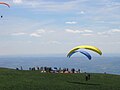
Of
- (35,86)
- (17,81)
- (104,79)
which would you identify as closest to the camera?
(35,86)

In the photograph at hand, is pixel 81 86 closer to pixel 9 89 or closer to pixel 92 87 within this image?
pixel 92 87

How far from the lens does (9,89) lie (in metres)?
43.3

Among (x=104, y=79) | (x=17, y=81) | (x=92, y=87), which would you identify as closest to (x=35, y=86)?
(x=17, y=81)

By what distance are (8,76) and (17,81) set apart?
4910mm

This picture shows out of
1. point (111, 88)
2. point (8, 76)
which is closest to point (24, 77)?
point (8, 76)

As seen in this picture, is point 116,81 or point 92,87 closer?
point 92,87

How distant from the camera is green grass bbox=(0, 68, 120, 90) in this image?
46.4 metres

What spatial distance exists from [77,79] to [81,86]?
863 centimetres

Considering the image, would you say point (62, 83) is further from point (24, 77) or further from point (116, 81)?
point (116, 81)

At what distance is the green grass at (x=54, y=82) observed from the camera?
46.4 meters

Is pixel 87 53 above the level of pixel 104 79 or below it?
above

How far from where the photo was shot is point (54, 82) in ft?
169

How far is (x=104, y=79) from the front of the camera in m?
58.9

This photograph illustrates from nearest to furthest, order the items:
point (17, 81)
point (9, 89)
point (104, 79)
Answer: point (9, 89)
point (17, 81)
point (104, 79)
